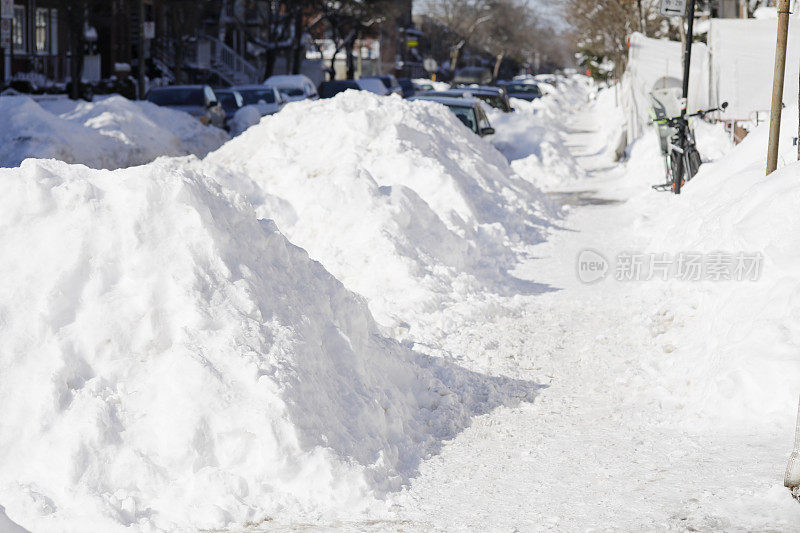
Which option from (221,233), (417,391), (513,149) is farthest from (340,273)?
(513,149)

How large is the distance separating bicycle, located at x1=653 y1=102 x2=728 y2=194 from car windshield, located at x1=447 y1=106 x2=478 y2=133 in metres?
3.57

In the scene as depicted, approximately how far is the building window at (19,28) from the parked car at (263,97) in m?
10.3

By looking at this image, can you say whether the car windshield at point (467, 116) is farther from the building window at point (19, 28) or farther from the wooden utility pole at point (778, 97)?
the building window at point (19, 28)

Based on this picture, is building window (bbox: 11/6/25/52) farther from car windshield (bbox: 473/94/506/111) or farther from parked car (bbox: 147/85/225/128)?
car windshield (bbox: 473/94/506/111)

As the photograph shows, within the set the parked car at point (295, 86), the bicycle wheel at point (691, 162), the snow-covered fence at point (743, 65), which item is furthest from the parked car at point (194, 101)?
the bicycle wheel at point (691, 162)

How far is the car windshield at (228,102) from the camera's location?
2958cm

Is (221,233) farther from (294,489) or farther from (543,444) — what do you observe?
(543,444)

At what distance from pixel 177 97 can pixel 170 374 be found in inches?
918

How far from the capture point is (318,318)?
619 centimetres

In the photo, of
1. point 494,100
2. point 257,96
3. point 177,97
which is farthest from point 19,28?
point 494,100

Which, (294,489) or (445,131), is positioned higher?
(445,131)

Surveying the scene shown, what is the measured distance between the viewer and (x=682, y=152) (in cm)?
1567

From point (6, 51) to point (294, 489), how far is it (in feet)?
112

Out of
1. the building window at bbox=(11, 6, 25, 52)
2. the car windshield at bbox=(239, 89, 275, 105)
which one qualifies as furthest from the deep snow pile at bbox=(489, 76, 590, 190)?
the building window at bbox=(11, 6, 25, 52)
